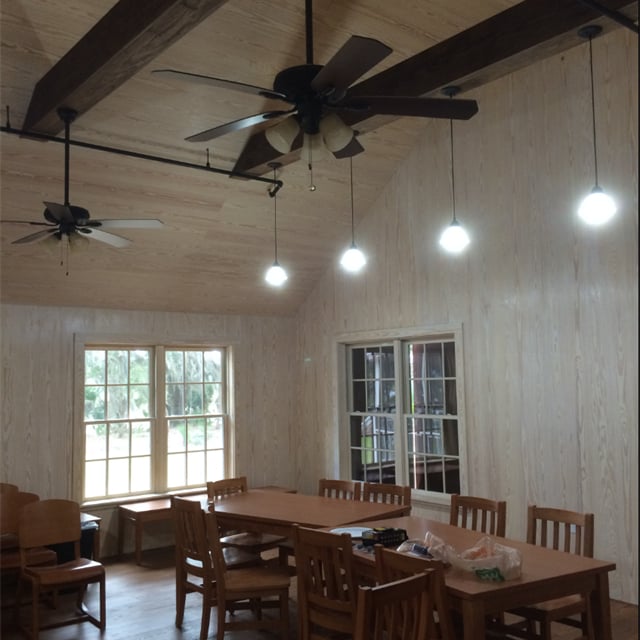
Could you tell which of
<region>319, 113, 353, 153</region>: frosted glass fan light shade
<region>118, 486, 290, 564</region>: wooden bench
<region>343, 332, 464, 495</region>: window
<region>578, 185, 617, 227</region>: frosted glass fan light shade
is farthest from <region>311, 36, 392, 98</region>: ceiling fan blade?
<region>118, 486, 290, 564</region>: wooden bench

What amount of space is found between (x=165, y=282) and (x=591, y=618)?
4.70m

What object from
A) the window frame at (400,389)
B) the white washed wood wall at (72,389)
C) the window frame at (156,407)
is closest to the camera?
the window frame at (400,389)

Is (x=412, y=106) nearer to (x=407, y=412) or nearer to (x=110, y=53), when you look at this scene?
(x=110, y=53)

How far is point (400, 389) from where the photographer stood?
21.7ft

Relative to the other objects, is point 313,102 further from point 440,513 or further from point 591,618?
point 440,513

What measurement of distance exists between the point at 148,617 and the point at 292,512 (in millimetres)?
1266

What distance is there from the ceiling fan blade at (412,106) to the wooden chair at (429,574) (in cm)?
191

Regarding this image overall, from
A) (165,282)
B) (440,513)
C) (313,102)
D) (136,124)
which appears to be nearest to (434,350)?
(440,513)

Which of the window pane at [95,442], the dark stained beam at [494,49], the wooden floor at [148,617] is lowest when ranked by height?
the wooden floor at [148,617]

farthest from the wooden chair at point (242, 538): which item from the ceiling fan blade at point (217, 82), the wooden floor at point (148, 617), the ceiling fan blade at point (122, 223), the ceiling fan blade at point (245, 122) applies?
the ceiling fan blade at point (217, 82)

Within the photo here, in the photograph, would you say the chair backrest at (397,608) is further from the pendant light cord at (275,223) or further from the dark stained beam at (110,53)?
the pendant light cord at (275,223)

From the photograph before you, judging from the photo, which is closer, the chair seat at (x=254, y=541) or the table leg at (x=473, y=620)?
the table leg at (x=473, y=620)

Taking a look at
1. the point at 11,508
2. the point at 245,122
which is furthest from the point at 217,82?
the point at 11,508

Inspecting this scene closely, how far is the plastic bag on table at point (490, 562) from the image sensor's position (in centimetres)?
306
